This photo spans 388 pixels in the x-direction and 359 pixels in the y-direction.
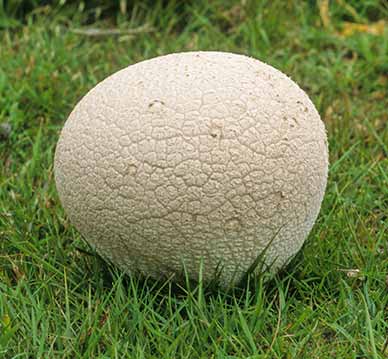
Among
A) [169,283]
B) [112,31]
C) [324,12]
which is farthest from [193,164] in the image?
[324,12]

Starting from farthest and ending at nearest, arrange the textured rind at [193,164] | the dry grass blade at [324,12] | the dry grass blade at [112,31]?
the dry grass blade at [324,12] → the dry grass blade at [112,31] → the textured rind at [193,164]

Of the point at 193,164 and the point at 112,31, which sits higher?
the point at 193,164

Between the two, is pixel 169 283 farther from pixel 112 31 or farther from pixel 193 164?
pixel 112 31

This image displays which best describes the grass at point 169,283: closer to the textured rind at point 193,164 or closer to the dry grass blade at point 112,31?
the dry grass blade at point 112,31

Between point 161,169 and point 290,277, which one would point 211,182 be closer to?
point 161,169

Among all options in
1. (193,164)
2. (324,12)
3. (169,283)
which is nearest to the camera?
(193,164)

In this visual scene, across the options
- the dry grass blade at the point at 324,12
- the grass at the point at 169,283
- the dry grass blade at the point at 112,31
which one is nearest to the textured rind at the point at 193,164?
the grass at the point at 169,283
